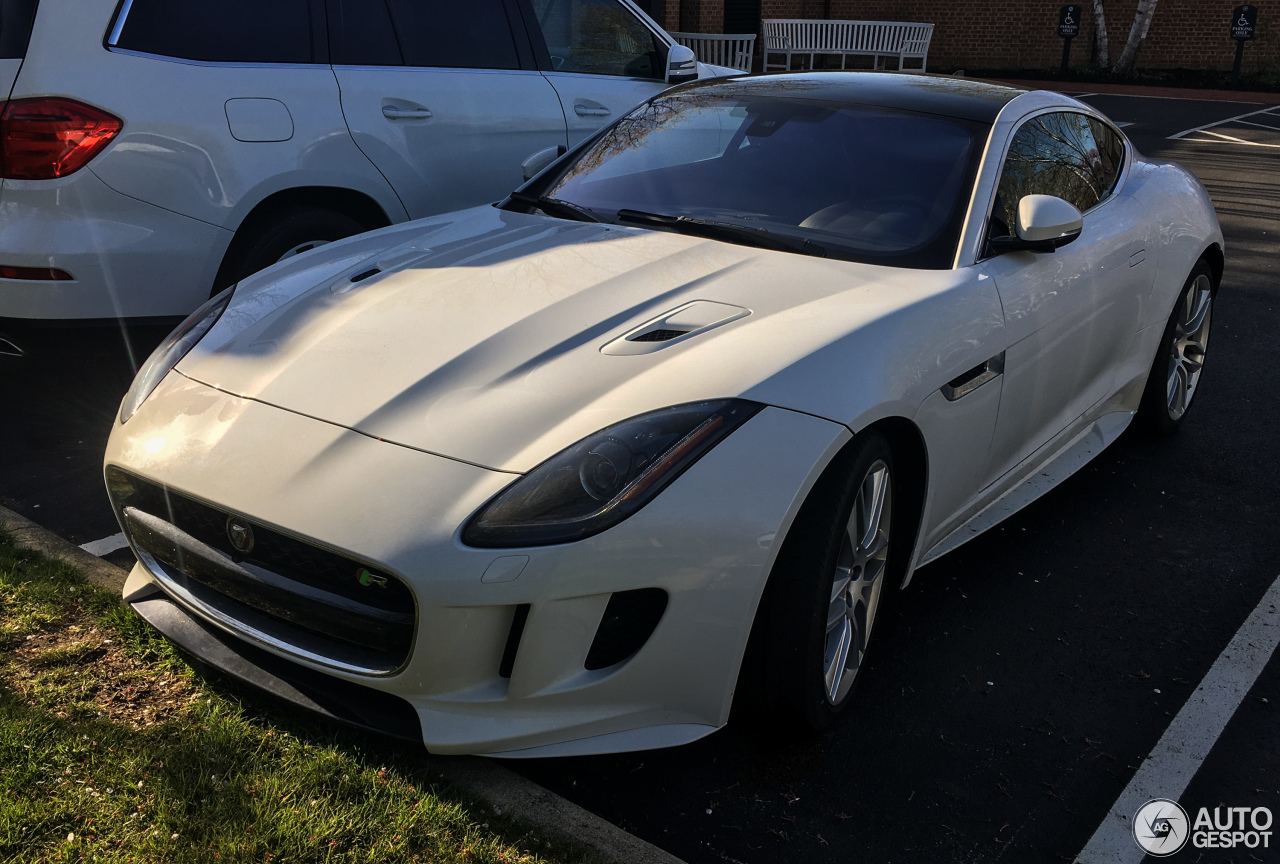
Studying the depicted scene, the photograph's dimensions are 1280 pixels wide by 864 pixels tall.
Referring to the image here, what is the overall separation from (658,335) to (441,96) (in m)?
2.83

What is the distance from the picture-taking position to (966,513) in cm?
331

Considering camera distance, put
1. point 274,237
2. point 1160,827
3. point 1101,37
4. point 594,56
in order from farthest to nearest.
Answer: point 1101,37 → point 594,56 → point 274,237 → point 1160,827

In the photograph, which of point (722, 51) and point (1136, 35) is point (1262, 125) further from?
point (722, 51)

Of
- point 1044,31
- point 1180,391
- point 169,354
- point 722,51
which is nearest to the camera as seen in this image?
point 169,354

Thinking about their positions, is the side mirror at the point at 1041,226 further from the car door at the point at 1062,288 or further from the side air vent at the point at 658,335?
the side air vent at the point at 658,335

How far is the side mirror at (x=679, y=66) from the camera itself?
613cm

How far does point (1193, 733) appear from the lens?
2.89 m

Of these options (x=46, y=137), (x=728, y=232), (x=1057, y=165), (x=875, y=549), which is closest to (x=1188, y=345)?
(x=1057, y=165)

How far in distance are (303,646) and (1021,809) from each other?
5.42 feet

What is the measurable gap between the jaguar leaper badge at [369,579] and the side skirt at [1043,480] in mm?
1540

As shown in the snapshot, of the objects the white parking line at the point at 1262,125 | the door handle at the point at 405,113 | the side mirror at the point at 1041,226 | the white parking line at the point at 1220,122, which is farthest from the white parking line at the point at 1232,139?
the side mirror at the point at 1041,226

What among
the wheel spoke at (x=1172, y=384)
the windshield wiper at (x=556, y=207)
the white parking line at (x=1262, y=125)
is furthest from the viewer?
the white parking line at (x=1262, y=125)

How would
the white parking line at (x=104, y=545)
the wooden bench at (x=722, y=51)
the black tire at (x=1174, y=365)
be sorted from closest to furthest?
the white parking line at (x=104, y=545)
the black tire at (x=1174, y=365)
the wooden bench at (x=722, y=51)

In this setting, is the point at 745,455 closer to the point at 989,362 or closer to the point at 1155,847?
the point at 989,362
